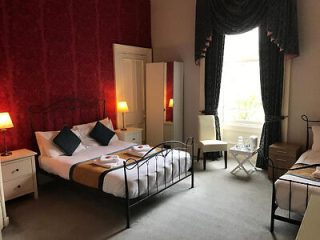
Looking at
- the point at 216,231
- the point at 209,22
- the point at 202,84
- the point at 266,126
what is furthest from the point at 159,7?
the point at 216,231

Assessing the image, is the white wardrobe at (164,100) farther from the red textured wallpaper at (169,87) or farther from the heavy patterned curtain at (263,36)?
the heavy patterned curtain at (263,36)

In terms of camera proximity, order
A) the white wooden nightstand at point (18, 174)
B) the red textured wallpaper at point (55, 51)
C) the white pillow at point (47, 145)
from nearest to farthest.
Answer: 1. the white wooden nightstand at point (18, 174)
2. the red textured wallpaper at point (55, 51)
3. the white pillow at point (47, 145)

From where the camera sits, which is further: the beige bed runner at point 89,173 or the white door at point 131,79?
the white door at point 131,79

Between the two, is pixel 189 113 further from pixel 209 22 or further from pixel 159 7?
pixel 159 7

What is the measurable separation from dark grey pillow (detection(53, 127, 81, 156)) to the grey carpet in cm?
63

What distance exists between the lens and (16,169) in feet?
12.2

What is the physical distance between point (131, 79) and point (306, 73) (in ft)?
10.9

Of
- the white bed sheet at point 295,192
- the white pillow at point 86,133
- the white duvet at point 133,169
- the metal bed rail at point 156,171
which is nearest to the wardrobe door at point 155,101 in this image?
the white pillow at point 86,133

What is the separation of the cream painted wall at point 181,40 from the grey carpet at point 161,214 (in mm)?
1956

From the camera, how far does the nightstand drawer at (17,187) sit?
365 centimetres

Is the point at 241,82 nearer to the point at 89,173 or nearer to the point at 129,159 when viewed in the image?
the point at 129,159

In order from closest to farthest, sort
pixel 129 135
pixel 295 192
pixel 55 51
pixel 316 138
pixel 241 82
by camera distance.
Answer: pixel 295 192 < pixel 316 138 < pixel 55 51 < pixel 129 135 < pixel 241 82

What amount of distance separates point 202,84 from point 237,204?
2.76m

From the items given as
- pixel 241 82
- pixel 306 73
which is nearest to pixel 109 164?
pixel 241 82
